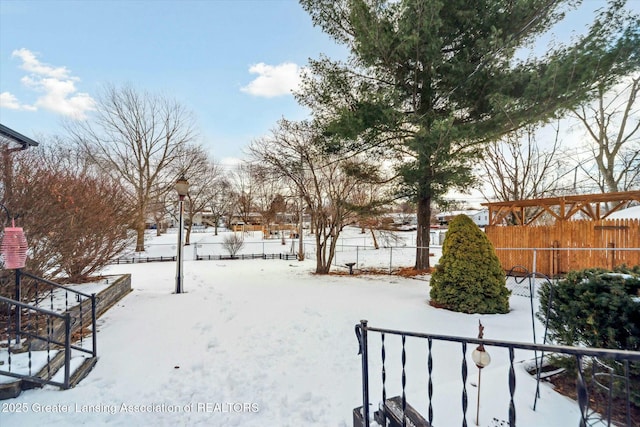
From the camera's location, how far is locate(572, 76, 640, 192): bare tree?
37.7 ft

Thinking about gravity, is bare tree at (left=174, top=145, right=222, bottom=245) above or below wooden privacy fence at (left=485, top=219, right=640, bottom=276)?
above

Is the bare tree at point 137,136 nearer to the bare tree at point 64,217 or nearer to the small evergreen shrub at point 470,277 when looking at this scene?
the bare tree at point 64,217

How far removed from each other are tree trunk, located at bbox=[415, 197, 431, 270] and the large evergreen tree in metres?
0.51

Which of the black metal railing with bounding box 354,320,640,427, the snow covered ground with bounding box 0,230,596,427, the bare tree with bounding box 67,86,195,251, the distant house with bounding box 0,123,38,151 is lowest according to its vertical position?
the snow covered ground with bounding box 0,230,596,427

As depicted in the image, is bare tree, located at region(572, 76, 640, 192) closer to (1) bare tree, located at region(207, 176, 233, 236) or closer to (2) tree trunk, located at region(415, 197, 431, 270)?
(2) tree trunk, located at region(415, 197, 431, 270)

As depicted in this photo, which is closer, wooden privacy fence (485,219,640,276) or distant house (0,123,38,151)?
distant house (0,123,38,151)

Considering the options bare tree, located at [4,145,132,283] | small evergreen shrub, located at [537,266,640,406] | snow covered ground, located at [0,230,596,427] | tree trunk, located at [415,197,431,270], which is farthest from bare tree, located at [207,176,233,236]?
small evergreen shrub, located at [537,266,640,406]

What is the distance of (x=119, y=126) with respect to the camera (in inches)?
653

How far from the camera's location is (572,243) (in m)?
8.52

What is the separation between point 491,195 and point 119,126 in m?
21.4

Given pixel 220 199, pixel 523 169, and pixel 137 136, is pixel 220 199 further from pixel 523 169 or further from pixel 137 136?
pixel 523 169

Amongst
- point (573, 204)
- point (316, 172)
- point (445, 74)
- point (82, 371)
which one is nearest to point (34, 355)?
point (82, 371)

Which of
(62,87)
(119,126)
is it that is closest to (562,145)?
(62,87)

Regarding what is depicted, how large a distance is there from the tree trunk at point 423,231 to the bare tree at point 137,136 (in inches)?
568
